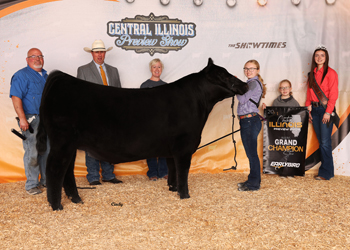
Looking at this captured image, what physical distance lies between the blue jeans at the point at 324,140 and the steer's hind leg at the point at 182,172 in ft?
7.06

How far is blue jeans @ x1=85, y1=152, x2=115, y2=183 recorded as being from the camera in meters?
4.06

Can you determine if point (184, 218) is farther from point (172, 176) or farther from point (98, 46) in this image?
point (98, 46)

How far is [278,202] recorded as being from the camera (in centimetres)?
325

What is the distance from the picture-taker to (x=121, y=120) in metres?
2.98

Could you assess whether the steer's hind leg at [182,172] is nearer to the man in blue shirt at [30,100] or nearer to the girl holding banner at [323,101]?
the man in blue shirt at [30,100]

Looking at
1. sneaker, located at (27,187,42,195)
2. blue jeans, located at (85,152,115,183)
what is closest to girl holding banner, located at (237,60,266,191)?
blue jeans, located at (85,152,115,183)

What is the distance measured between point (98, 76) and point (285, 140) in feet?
9.58

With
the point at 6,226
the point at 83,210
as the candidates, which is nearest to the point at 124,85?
the point at 83,210

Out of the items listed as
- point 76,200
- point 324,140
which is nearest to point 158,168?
point 76,200

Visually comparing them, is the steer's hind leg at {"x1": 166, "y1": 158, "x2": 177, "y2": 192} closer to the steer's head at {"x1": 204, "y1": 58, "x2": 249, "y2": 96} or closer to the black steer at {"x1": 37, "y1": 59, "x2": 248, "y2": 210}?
the black steer at {"x1": 37, "y1": 59, "x2": 248, "y2": 210}

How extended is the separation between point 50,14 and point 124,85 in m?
1.51

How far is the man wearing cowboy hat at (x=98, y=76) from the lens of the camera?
4.00 meters

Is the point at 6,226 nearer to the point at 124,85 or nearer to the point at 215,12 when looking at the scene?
the point at 124,85

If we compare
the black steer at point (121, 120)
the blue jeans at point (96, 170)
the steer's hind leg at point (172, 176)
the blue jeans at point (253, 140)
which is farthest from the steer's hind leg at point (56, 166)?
the blue jeans at point (253, 140)
